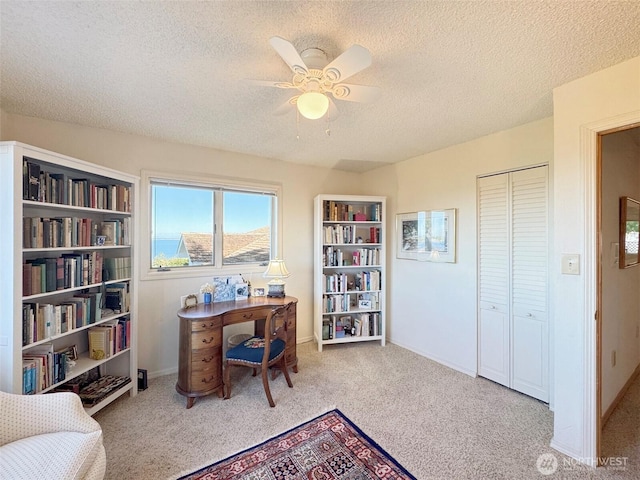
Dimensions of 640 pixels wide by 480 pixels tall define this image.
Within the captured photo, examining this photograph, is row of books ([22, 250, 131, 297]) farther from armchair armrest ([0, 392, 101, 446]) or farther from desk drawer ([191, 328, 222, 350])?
Result: desk drawer ([191, 328, 222, 350])

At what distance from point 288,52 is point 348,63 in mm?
283

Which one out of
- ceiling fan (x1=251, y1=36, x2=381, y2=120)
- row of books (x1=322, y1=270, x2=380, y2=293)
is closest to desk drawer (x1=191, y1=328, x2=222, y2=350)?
row of books (x1=322, y1=270, x2=380, y2=293)

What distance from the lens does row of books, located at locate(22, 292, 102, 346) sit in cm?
174

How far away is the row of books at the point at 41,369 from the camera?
173 cm

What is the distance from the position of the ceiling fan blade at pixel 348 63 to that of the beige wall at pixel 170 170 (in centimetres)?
218

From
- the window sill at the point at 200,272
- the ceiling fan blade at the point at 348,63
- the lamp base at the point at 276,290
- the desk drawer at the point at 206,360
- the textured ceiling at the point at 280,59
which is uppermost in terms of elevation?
the textured ceiling at the point at 280,59

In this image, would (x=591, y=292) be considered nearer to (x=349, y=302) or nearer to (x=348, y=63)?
(x=348, y=63)

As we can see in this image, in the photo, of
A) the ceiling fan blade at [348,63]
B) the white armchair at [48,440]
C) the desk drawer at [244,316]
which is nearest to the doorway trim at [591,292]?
the ceiling fan blade at [348,63]

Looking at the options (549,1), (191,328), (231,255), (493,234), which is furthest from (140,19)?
(493,234)

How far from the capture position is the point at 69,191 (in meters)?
2.03

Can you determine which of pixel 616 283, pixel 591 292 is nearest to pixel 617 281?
pixel 616 283

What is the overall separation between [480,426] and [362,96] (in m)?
2.48

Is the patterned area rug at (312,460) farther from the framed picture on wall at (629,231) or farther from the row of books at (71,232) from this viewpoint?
the framed picture on wall at (629,231)

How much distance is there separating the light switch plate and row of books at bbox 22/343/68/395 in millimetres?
3499
